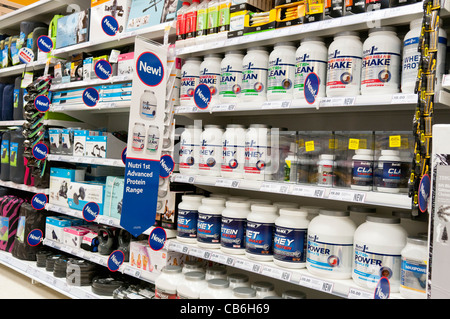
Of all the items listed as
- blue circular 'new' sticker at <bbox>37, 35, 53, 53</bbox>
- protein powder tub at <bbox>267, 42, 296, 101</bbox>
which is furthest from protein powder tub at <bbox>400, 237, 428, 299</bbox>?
blue circular 'new' sticker at <bbox>37, 35, 53, 53</bbox>

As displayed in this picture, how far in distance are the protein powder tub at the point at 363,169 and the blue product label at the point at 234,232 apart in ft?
2.13

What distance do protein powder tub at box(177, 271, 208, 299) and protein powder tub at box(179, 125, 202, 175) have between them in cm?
57

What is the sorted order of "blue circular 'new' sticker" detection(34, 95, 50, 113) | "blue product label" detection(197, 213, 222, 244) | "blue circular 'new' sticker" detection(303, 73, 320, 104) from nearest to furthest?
1. "blue circular 'new' sticker" detection(303, 73, 320, 104)
2. "blue product label" detection(197, 213, 222, 244)
3. "blue circular 'new' sticker" detection(34, 95, 50, 113)

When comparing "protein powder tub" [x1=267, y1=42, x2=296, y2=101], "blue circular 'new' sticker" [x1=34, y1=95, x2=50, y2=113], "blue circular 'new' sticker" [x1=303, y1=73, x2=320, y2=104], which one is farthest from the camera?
"blue circular 'new' sticker" [x1=34, y1=95, x2=50, y2=113]

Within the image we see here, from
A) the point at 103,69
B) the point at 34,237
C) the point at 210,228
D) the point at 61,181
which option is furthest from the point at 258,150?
the point at 34,237

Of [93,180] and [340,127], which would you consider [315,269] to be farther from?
[93,180]

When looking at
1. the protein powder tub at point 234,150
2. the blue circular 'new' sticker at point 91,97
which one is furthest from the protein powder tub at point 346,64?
the blue circular 'new' sticker at point 91,97

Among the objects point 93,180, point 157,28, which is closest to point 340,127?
point 157,28

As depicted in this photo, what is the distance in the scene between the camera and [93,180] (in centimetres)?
335

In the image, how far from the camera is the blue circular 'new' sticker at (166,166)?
96.1 inches

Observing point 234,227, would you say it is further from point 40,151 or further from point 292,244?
point 40,151

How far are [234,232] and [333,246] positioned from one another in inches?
21.8

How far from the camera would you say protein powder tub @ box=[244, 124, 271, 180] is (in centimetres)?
203

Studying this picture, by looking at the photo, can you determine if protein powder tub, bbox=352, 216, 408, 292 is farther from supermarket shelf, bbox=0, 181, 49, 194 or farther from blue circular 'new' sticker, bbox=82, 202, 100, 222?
supermarket shelf, bbox=0, 181, 49, 194
